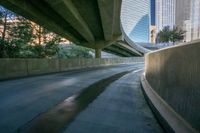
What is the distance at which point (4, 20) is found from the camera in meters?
26.3

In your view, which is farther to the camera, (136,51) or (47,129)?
(136,51)

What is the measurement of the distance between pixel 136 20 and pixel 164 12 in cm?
4241

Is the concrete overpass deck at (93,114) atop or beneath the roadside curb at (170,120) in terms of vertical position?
beneath

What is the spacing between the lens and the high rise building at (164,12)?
440ft

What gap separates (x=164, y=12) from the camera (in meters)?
150

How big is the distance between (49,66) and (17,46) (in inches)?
303

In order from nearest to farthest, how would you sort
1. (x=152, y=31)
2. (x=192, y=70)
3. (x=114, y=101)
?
(x=192, y=70) → (x=114, y=101) → (x=152, y=31)

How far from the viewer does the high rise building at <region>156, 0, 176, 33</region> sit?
134 m

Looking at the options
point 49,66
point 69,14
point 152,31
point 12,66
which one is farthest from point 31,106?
point 152,31

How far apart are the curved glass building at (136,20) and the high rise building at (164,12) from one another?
1182 cm

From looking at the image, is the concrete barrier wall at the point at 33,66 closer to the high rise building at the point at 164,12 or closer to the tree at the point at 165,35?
the tree at the point at 165,35

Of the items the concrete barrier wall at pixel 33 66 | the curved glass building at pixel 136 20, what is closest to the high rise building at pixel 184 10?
the concrete barrier wall at pixel 33 66

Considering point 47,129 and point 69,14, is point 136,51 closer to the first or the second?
point 69,14

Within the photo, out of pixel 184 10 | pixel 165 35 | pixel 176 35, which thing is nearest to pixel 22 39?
pixel 184 10
